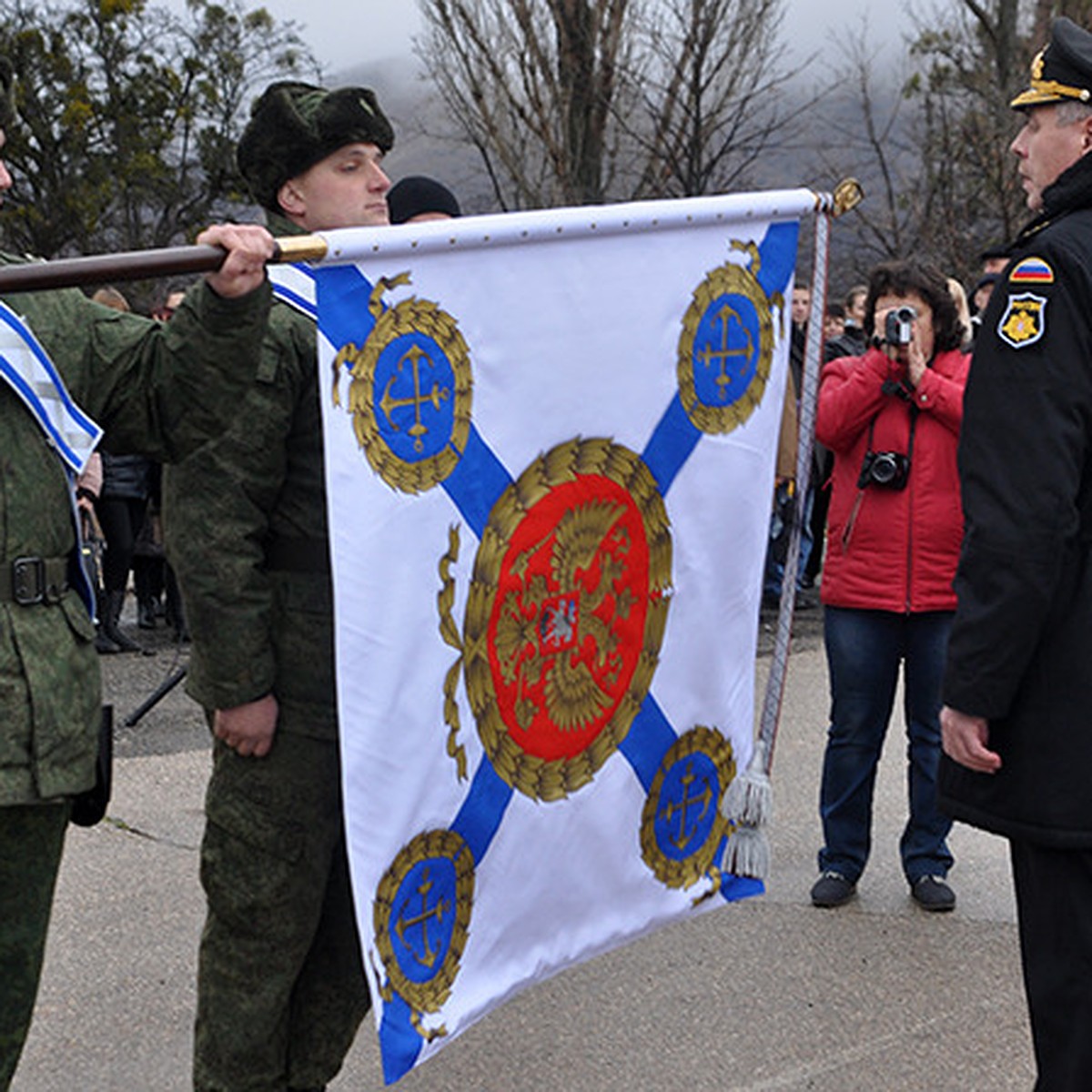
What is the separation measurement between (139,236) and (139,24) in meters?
3.38

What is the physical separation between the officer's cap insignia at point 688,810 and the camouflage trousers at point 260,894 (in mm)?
551

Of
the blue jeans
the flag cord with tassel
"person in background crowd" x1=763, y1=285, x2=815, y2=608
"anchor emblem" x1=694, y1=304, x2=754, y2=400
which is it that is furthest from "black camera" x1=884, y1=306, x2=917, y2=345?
"anchor emblem" x1=694, y1=304, x2=754, y2=400

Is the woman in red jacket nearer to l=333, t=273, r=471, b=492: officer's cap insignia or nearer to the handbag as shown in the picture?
l=333, t=273, r=471, b=492: officer's cap insignia

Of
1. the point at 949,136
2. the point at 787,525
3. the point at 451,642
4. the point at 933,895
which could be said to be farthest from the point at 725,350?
the point at 949,136

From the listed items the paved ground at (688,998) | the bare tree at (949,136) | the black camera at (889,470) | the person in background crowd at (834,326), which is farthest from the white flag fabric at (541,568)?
the bare tree at (949,136)

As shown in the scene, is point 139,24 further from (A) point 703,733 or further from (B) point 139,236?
(A) point 703,733

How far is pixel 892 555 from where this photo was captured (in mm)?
4562

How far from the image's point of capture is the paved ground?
11.8 ft

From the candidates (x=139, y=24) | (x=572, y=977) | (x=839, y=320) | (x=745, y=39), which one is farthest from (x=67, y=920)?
(x=139, y=24)

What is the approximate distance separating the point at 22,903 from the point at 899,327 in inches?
111

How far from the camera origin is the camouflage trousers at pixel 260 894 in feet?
9.50

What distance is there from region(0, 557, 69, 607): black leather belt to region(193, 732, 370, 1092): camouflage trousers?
23.8 inches

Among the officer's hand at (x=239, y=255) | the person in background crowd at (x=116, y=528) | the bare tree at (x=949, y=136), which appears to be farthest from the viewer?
the bare tree at (x=949, y=136)

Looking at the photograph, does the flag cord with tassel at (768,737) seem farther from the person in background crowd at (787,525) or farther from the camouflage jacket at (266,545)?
the person in background crowd at (787,525)
